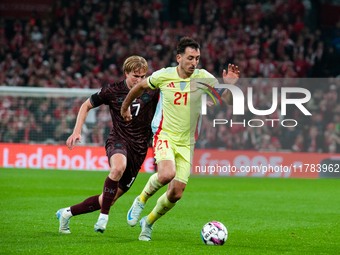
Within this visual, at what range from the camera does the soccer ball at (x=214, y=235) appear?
558cm

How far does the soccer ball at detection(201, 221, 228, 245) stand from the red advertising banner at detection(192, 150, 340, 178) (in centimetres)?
985

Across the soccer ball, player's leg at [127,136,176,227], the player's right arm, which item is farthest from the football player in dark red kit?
the soccer ball

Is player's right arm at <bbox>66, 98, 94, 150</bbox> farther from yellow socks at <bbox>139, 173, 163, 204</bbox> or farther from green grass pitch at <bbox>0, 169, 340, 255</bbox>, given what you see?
green grass pitch at <bbox>0, 169, 340, 255</bbox>

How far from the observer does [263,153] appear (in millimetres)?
15375

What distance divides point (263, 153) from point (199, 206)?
6527mm

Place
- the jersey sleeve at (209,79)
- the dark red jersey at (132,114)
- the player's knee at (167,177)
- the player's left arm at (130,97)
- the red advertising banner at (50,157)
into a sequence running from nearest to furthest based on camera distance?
the player's knee at (167,177)
the player's left arm at (130,97)
the jersey sleeve at (209,79)
the dark red jersey at (132,114)
the red advertising banner at (50,157)

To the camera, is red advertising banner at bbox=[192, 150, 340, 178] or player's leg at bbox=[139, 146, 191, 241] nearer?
player's leg at bbox=[139, 146, 191, 241]

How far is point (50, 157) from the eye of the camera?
16469 mm

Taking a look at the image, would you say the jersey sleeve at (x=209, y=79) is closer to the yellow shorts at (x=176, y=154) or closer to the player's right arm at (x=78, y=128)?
the yellow shorts at (x=176, y=154)

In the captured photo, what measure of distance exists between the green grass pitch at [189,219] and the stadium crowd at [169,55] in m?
2.51

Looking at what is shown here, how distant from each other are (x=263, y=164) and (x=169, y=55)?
6.15 m

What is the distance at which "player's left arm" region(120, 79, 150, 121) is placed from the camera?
574 centimetres

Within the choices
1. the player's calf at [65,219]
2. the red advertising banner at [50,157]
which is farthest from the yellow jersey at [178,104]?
the red advertising banner at [50,157]

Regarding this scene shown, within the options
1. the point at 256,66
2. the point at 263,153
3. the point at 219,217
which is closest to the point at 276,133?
the point at 263,153
